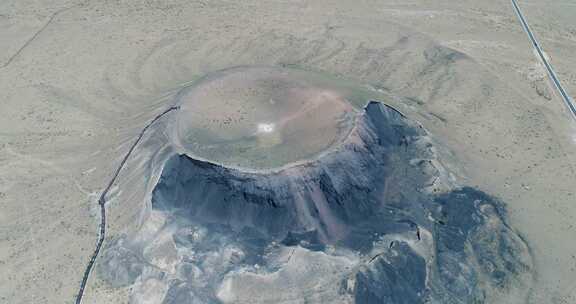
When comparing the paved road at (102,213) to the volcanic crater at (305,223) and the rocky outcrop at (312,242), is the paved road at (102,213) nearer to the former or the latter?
the volcanic crater at (305,223)

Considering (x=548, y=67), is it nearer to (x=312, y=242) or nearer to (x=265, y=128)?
(x=265, y=128)

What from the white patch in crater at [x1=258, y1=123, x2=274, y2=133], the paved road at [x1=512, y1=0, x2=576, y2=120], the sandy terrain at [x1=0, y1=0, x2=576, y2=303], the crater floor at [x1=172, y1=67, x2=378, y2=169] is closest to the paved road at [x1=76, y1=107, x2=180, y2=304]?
the sandy terrain at [x1=0, y1=0, x2=576, y2=303]

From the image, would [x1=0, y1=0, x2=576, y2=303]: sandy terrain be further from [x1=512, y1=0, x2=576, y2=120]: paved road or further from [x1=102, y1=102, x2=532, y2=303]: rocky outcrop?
[x1=102, y1=102, x2=532, y2=303]: rocky outcrop

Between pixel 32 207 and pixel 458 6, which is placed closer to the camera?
pixel 32 207

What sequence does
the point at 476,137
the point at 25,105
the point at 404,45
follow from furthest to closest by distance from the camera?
the point at 404,45 < the point at 25,105 < the point at 476,137

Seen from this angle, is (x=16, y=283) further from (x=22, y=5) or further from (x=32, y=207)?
(x=22, y=5)

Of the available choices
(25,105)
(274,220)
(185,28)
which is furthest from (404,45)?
(25,105)
